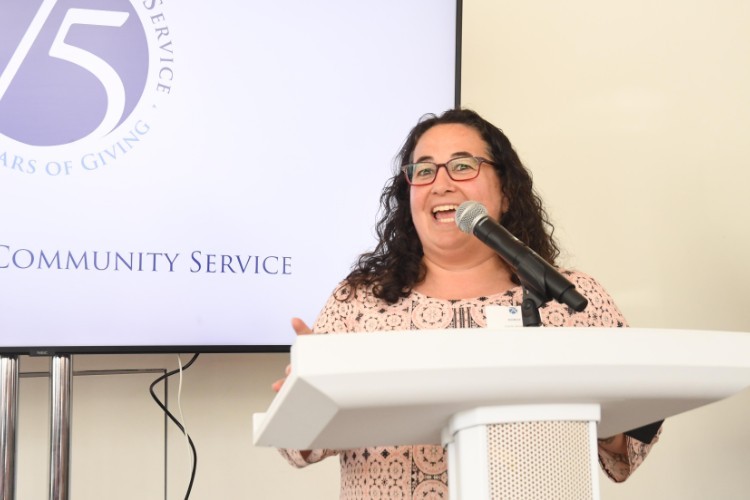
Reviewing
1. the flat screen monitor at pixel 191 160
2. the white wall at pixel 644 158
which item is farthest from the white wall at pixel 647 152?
the flat screen monitor at pixel 191 160

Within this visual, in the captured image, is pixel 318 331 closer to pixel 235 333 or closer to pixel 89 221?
pixel 235 333

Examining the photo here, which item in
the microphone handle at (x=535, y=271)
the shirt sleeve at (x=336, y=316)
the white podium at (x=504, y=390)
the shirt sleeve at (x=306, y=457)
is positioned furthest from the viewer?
the shirt sleeve at (x=336, y=316)

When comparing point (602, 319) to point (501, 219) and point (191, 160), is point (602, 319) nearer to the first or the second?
point (501, 219)

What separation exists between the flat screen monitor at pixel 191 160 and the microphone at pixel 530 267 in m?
1.24

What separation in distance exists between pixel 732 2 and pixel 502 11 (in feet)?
3.00

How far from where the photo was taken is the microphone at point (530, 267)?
110 centimetres

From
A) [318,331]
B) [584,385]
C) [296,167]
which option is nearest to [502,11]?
[296,167]

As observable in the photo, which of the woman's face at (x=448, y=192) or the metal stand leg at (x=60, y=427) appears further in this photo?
the metal stand leg at (x=60, y=427)

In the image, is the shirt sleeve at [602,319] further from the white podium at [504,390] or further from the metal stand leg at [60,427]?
the metal stand leg at [60,427]

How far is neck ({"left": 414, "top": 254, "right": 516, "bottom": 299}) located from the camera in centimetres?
186

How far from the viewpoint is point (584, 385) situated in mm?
902

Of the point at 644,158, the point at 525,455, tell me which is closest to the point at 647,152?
the point at 644,158

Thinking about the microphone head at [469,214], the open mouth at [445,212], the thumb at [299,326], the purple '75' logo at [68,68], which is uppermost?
the purple '75' logo at [68,68]

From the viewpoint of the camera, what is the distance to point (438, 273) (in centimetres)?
192
